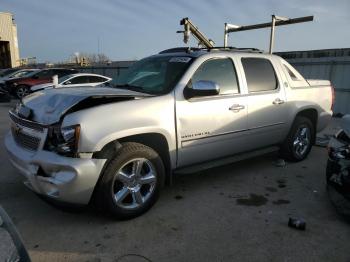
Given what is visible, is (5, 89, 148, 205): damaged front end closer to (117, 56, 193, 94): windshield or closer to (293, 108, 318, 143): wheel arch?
(117, 56, 193, 94): windshield

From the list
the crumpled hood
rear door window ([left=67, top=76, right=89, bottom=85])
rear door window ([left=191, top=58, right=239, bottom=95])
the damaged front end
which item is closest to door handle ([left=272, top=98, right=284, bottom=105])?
rear door window ([left=191, top=58, right=239, bottom=95])

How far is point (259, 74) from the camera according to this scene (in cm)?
488

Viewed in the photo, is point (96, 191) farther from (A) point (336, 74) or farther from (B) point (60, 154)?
(A) point (336, 74)

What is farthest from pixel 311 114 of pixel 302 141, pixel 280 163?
pixel 280 163

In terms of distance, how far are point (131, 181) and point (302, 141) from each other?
350 centimetres

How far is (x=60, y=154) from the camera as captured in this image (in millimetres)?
3059

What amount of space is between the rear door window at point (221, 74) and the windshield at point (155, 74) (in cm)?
21

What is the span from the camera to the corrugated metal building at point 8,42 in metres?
35.5

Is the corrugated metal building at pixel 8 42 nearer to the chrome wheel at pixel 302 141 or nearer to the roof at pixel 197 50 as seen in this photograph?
the roof at pixel 197 50

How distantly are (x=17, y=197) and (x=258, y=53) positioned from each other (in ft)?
13.0

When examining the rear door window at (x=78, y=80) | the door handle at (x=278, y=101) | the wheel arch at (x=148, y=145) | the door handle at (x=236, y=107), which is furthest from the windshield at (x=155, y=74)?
the rear door window at (x=78, y=80)

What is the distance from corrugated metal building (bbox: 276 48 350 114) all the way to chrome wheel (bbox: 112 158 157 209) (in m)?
9.17

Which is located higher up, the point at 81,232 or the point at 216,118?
the point at 216,118

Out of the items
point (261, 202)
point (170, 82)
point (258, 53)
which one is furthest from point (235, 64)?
point (261, 202)
